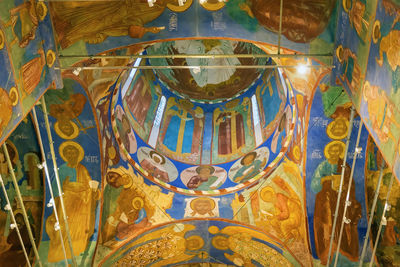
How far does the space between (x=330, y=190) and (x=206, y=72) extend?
5466mm

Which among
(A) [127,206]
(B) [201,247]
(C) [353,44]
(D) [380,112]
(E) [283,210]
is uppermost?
(C) [353,44]

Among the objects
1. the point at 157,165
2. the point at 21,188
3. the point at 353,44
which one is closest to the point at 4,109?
the point at 21,188

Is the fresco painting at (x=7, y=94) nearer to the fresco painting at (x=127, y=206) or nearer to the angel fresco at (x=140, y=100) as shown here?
the fresco painting at (x=127, y=206)

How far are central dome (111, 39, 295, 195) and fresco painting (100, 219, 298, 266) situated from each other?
1.13 m

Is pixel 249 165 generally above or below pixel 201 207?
above

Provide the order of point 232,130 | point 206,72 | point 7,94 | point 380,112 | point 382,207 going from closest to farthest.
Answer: point 380,112, point 7,94, point 382,207, point 232,130, point 206,72

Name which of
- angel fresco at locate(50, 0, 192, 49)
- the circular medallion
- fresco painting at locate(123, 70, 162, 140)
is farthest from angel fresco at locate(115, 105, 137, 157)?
the circular medallion

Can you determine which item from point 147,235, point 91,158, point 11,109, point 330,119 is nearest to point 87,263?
point 147,235

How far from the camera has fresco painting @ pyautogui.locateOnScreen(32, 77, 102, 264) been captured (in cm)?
1218

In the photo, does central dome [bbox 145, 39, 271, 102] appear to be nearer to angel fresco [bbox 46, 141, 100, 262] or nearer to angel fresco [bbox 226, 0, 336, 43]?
angel fresco [bbox 46, 141, 100, 262]

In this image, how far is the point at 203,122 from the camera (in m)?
15.3

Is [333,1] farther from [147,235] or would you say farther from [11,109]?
[147,235]

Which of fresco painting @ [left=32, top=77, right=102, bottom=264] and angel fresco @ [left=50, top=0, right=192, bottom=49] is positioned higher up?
angel fresco @ [left=50, top=0, right=192, bottom=49]

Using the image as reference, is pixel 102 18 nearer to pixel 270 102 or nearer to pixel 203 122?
pixel 270 102
